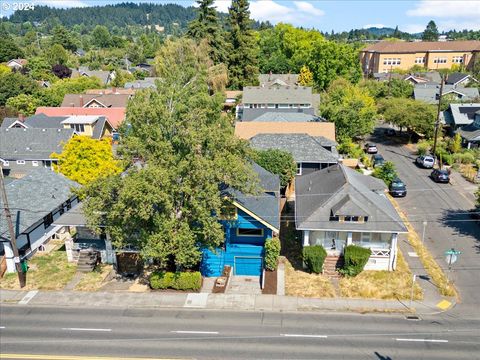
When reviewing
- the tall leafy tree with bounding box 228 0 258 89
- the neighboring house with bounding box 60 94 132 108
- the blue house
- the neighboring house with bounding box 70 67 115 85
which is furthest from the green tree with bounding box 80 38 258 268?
the neighboring house with bounding box 70 67 115 85

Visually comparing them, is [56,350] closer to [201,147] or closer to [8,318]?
[8,318]

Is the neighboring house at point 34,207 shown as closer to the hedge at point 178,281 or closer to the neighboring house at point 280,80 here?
the hedge at point 178,281

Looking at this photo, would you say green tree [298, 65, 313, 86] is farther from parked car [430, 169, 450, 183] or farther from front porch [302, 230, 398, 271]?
front porch [302, 230, 398, 271]

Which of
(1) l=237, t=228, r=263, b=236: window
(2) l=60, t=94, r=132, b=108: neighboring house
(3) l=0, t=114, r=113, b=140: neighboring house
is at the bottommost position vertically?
(1) l=237, t=228, r=263, b=236: window

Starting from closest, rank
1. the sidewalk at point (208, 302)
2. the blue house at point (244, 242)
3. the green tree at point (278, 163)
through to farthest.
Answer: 1. the sidewalk at point (208, 302)
2. the blue house at point (244, 242)
3. the green tree at point (278, 163)

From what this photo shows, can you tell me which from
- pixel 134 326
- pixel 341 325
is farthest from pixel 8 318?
pixel 341 325

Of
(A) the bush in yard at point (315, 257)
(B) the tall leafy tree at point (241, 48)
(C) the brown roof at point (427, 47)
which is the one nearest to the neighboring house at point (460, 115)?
(B) the tall leafy tree at point (241, 48)
